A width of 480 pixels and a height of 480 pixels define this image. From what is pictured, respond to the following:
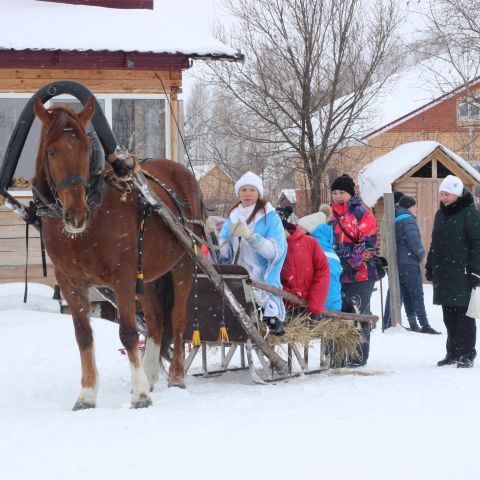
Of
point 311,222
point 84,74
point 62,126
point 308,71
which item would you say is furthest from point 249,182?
point 308,71

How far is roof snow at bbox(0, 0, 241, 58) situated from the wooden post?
3.04 m

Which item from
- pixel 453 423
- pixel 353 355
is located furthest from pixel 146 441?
pixel 353 355

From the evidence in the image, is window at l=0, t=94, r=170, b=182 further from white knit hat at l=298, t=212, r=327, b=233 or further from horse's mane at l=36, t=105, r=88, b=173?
horse's mane at l=36, t=105, r=88, b=173

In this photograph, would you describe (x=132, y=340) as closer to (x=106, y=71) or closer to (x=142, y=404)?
(x=142, y=404)

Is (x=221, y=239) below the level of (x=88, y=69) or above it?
→ below

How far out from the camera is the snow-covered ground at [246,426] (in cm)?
455

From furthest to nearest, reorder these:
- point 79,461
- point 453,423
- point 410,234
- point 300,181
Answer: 1. point 300,181
2. point 410,234
3. point 453,423
4. point 79,461

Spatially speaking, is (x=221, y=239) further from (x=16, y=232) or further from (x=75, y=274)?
(x=16, y=232)

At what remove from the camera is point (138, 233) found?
6379mm

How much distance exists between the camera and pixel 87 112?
5.94 m

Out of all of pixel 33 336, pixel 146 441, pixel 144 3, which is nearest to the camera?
pixel 146 441

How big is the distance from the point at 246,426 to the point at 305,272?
2.29 m

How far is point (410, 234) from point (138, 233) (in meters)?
7.23

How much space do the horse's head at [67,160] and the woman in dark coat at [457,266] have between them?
4.23m
